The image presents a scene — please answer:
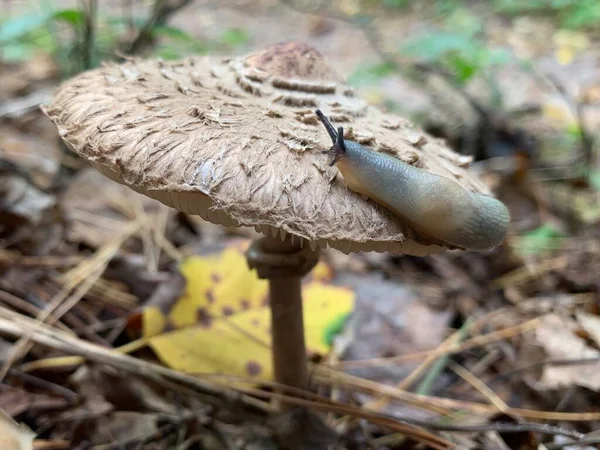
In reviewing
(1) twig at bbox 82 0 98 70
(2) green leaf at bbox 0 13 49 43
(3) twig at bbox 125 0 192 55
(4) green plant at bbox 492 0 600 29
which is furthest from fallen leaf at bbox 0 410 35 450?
(4) green plant at bbox 492 0 600 29

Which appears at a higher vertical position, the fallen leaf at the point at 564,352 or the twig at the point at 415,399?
the fallen leaf at the point at 564,352

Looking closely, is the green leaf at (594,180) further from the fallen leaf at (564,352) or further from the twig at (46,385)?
the twig at (46,385)

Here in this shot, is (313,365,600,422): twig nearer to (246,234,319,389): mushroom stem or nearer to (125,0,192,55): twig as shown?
(246,234,319,389): mushroom stem

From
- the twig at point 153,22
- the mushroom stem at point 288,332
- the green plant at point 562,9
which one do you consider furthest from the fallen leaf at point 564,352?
the green plant at point 562,9

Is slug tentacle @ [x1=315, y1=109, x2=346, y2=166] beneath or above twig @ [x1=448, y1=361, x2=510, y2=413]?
above

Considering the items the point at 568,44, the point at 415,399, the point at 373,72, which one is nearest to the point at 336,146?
the point at 415,399

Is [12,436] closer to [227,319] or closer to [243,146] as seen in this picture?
[243,146]
